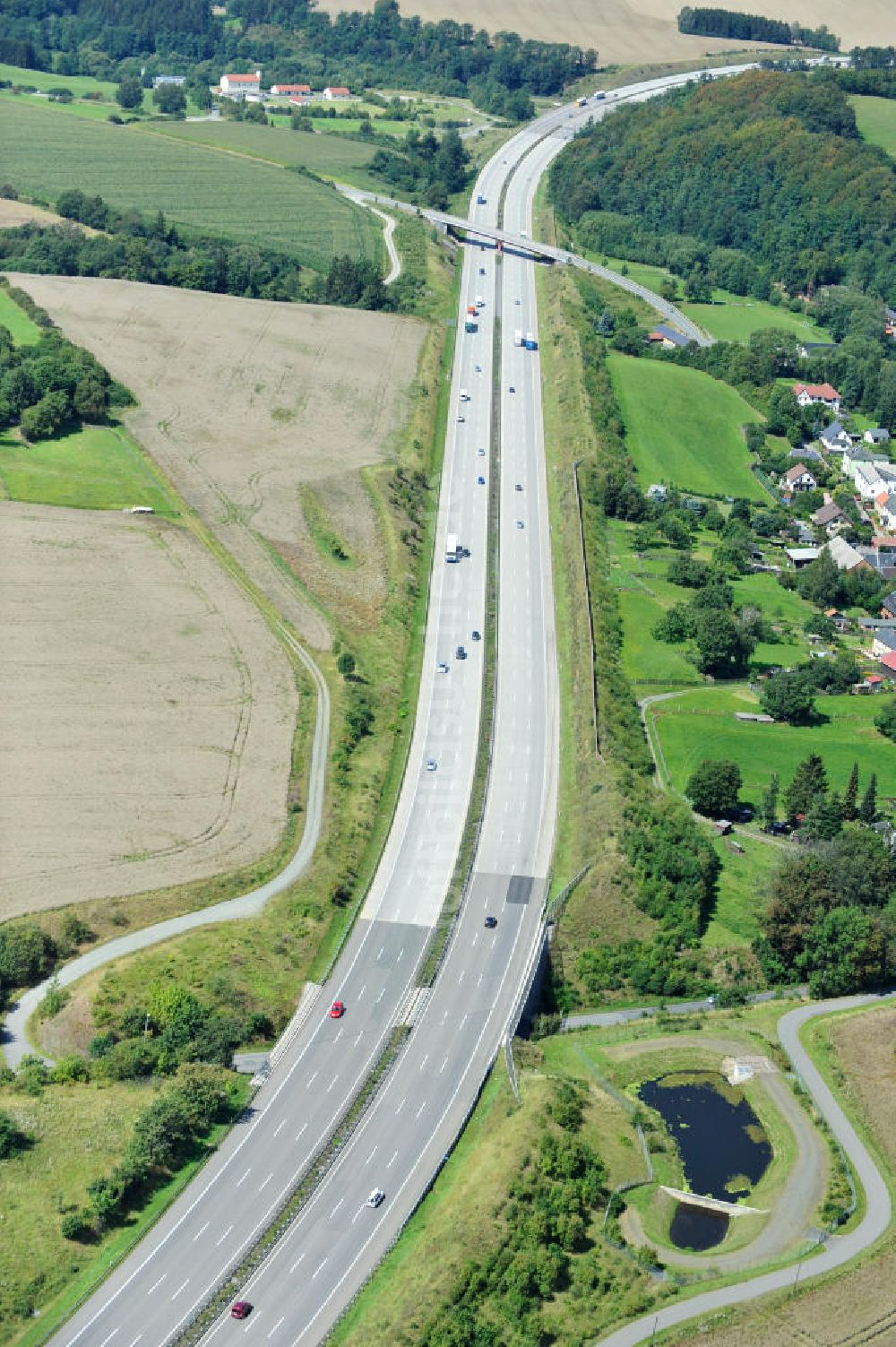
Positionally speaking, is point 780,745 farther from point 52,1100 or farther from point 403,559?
point 52,1100

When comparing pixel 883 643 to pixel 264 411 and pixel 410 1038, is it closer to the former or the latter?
pixel 410 1038

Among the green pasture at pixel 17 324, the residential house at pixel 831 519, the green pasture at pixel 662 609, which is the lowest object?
the green pasture at pixel 662 609

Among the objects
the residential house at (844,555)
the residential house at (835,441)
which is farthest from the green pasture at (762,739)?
the residential house at (835,441)

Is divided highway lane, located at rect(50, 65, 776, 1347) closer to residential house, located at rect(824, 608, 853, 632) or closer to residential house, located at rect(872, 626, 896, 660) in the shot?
residential house, located at rect(824, 608, 853, 632)

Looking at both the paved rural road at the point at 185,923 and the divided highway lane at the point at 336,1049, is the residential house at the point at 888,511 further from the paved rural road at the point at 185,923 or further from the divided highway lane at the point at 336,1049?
the paved rural road at the point at 185,923

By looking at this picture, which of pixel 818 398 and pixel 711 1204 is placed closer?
pixel 711 1204

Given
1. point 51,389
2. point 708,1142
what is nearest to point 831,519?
point 51,389

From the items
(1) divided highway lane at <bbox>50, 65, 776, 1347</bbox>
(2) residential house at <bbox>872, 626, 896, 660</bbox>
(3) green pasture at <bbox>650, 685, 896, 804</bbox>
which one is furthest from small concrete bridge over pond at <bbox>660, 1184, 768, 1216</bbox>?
(2) residential house at <bbox>872, 626, 896, 660</bbox>
